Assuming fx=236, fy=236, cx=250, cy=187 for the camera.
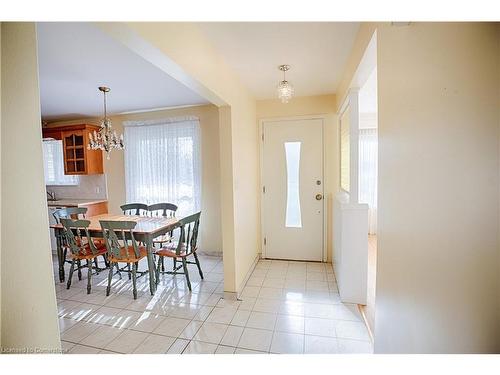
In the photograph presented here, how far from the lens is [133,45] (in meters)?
1.16

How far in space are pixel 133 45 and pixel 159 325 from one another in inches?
81.6

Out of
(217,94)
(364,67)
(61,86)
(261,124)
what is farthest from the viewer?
(261,124)

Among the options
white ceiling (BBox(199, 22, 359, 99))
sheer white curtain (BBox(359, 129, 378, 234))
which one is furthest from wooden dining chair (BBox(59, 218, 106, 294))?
sheer white curtain (BBox(359, 129, 378, 234))

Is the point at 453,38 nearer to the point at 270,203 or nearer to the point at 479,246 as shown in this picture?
the point at 479,246

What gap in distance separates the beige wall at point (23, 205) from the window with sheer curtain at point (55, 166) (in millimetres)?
4483

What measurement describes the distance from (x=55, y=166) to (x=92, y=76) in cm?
286

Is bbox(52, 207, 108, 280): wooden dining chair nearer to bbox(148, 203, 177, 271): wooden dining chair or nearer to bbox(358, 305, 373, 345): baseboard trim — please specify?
bbox(148, 203, 177, 271): wooden dining chair

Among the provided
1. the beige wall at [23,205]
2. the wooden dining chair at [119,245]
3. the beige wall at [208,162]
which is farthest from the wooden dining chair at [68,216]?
the beige wall at [23,205]

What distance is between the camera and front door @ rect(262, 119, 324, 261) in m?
3.21

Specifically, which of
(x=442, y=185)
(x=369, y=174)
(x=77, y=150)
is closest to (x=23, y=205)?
(x=442, y=185)

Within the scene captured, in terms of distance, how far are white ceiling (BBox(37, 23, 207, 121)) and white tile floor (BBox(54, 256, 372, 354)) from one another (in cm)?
227

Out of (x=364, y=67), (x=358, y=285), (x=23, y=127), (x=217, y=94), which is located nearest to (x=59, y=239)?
(x=217, y=94)

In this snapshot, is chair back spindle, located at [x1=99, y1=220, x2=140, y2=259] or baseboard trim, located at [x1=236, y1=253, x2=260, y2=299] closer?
chair back spindle, located at [x1=99, y1=220, x2=140, y2=259]

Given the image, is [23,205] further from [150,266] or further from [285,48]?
[150,266]
